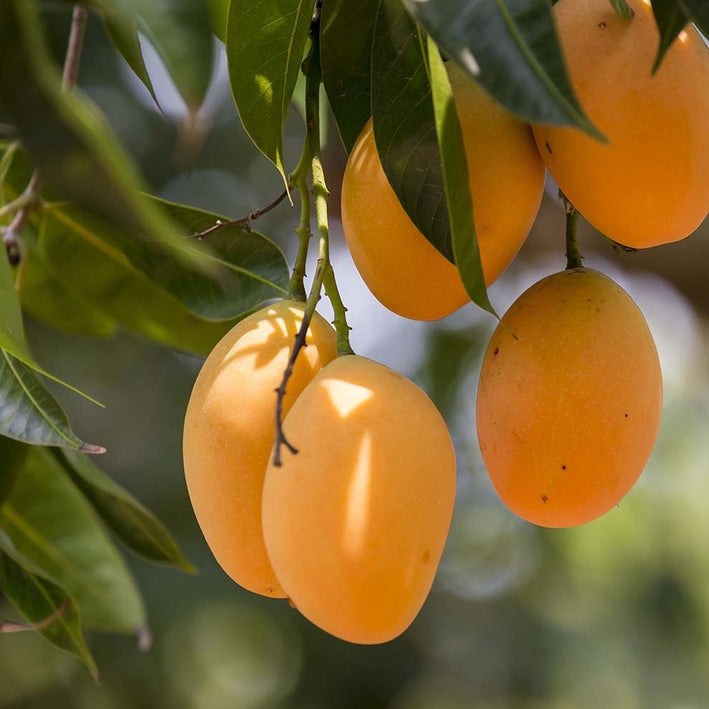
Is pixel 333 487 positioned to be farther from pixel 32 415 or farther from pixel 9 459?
pixel 9 459

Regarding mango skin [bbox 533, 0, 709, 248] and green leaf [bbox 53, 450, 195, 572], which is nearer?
mango skin [bbox 533, 0, 709, 248]

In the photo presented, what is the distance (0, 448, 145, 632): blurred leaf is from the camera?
102cm

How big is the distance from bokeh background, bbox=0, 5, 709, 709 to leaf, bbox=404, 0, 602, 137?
2.09 meters

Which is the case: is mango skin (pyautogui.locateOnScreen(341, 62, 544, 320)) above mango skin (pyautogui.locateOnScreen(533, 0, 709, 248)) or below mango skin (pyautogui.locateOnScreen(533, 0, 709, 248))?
below

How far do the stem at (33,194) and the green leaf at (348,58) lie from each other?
0.58ft

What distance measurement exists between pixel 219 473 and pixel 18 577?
1.23 feet

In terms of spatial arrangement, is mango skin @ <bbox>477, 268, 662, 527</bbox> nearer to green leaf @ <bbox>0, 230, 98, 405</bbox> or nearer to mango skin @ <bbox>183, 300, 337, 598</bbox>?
mango skin @ <bbox>183, 300, 337, 598</bbox>

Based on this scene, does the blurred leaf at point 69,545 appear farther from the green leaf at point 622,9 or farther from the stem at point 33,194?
the green leaf at point 622,9

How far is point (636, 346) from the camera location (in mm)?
698

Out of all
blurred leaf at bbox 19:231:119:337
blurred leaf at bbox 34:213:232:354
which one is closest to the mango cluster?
blurred leaf at bbox 34:213:232:354

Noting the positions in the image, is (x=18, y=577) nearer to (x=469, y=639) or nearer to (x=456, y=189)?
(x=456, y=189)

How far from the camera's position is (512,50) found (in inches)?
19.5

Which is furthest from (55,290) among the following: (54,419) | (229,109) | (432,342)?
(229,109)

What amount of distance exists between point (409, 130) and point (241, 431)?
21 centimetres
